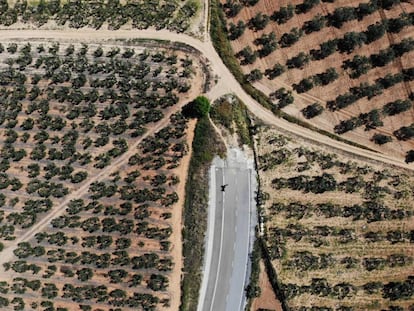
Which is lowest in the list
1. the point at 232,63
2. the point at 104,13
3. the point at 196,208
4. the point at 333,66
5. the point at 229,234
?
the point at 229,234

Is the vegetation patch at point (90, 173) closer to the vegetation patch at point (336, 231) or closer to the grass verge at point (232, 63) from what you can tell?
the grass verge at point (232, 63)

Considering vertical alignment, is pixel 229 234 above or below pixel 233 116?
below

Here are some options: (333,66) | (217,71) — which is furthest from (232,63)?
(333,66)

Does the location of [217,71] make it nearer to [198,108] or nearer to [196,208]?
[198,108]

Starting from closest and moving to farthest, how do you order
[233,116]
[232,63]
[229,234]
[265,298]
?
1. [265,298]
2. [229,234]
3. [233,116]
4. [232,63]

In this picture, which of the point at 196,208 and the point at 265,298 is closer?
the point at 265,298

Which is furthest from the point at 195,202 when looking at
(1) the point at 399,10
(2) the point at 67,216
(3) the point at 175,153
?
Answer: (1) the point at 399,10

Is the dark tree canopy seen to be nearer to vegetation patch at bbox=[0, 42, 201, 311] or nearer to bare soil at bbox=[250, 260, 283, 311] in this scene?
vegetation patch at bbox=[0, 42, 201, 311]

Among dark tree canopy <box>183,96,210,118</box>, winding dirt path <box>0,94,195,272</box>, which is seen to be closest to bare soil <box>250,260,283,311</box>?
dark tree canopy <box>183,96,210,118</box>
